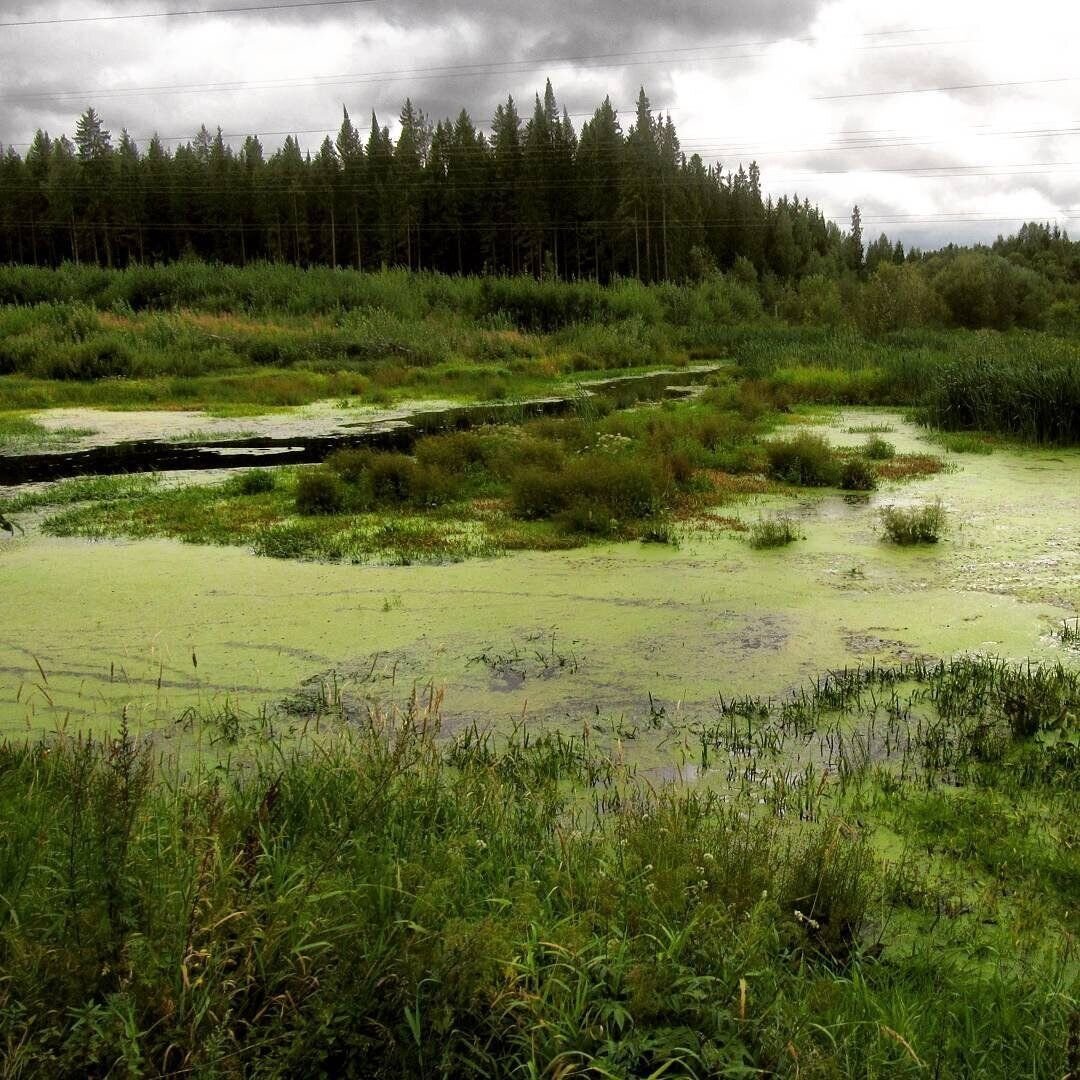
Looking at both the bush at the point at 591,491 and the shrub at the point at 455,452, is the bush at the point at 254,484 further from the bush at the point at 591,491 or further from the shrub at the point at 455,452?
the bush at the point at 591,491

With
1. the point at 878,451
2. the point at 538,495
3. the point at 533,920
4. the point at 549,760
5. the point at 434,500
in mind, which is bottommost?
the point at 549,760

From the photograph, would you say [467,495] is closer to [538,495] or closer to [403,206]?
[538,495]

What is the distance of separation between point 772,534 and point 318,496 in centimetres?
488

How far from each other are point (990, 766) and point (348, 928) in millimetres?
3173

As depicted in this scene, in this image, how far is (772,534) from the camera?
848 centimetres

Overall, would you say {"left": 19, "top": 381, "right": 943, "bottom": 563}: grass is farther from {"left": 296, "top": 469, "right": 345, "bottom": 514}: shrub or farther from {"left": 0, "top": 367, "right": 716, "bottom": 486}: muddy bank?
{"left": 0, "top": 367, "right": 716, "bottom": 486}: muddy bank

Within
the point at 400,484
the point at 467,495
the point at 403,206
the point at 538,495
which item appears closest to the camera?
the point at 538,495

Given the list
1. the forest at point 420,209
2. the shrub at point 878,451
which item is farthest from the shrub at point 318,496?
the forest at point 420,209

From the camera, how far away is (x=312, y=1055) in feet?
7.04

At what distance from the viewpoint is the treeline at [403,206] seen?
5506cm

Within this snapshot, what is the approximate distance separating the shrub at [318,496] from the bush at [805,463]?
5.64 m

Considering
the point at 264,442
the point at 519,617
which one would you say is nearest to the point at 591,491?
the point at 519,617

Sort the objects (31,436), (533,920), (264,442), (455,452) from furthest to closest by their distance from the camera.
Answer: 1. (31,436)
2. (264,442)
3. (455,452)
4. (533,920)

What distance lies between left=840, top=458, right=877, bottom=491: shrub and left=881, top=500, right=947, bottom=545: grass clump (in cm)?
229
